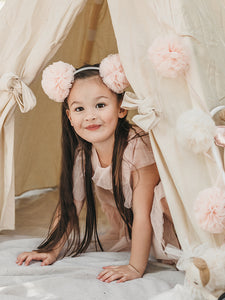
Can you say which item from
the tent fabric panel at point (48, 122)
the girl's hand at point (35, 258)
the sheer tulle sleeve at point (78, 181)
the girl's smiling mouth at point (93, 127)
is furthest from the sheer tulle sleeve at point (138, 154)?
the tent fabric panel at point (48, 122)

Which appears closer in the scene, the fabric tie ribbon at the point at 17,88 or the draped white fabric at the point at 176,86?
the draped white fabric at the point at 176,86

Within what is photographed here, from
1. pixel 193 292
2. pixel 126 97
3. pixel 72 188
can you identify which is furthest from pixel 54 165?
pixel 193 292

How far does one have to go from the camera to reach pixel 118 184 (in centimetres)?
197

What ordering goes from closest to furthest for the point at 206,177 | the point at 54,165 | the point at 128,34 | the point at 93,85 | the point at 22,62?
the point at 206,177, the point at 128,34, the point at 93,85, the point at 22,62, the point at 54,165

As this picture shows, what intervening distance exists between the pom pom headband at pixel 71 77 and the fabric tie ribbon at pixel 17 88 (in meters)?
0.08

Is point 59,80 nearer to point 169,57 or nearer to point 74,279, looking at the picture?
point 169,57

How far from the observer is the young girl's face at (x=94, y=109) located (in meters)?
1.90

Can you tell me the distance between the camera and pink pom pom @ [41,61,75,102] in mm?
1929

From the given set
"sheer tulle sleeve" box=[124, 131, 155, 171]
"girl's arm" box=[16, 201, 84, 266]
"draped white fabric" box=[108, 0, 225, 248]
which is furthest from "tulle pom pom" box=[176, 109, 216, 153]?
"girl's arm" box=[16, 201, 84, 266]

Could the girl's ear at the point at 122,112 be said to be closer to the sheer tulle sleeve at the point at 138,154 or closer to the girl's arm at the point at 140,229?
the sheer tulle sleeve at the point at 138,154

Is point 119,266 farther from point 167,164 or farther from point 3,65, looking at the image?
point 3,65

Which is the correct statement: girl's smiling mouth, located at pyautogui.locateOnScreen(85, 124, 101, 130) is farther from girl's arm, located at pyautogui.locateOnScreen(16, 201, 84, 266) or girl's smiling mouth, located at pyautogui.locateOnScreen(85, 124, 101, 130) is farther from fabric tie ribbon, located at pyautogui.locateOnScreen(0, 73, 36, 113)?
girl's arm, located at pyautogui.locateOnScreen(16, 201, 84, 266)

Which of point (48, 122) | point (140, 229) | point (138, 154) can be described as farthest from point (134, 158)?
point (48, 122)

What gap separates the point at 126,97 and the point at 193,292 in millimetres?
709
